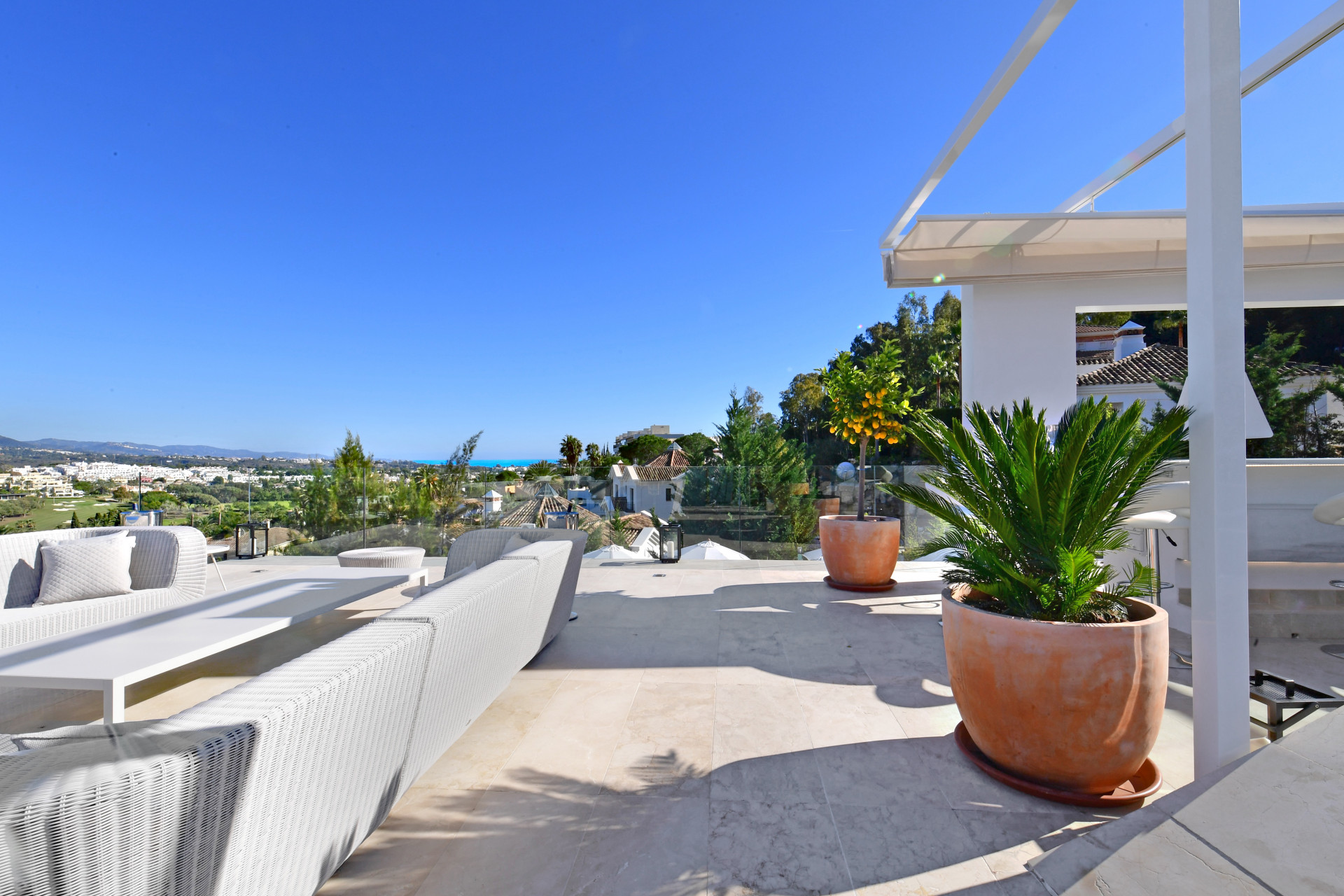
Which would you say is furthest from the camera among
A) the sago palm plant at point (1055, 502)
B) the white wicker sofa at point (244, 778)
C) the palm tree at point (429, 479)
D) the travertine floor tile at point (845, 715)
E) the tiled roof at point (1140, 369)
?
the tiled roof at point (1140, 369)

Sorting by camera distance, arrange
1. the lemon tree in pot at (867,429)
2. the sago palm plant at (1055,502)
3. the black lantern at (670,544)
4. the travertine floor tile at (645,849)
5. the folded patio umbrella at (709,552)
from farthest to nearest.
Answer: the folded patio umbrella at (709,552) < the black lantern at (670,544) < the lemon tree in pot at (867,429) < the sago palm plant at (1055,502) < the travertine floor tile at (645,849)

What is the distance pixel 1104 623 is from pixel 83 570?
5.22m

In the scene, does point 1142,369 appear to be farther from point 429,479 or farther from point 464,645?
point 464,645

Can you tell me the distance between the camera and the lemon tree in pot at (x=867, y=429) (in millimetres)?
4859

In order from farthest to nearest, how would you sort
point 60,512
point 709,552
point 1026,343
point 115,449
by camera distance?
point 115,449
point 709,552
point 1026,343
point 60,512

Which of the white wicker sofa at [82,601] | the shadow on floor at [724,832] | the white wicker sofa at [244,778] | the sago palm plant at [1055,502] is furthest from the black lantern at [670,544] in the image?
the white wicker sofa at [244,778]

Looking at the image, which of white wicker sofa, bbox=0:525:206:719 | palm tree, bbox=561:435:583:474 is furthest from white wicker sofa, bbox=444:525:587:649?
palm tree, bbox=561:435:583:474

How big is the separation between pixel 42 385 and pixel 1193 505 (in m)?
36.9

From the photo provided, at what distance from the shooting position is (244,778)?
36.2 inches

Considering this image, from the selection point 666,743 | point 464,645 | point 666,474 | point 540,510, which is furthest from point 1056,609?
point 540,510

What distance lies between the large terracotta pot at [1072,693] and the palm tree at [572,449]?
39265 millimetres

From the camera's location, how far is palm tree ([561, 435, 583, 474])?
1618 inches

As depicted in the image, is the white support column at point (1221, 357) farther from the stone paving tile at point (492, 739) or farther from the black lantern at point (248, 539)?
the black lantern at point (248, 539)

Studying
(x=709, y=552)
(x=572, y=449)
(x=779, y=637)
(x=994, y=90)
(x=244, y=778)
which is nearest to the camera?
(x=244, y=778)
